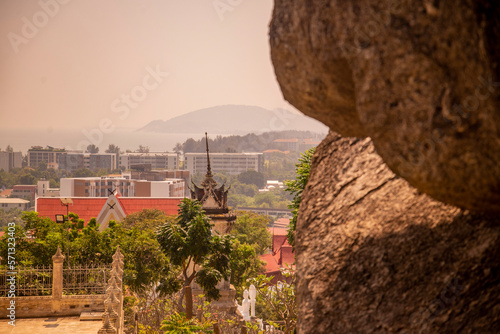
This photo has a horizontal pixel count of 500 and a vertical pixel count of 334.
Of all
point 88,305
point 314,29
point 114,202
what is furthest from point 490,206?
point 114,202

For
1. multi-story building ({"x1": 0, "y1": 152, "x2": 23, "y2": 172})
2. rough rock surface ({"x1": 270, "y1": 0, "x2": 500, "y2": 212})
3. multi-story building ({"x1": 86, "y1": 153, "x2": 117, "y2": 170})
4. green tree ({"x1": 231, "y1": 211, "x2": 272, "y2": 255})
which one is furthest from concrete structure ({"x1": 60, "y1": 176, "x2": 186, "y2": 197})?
rough rock surface ({"x1": 270, "y1": 0, "x2": 500, "y2": 212})

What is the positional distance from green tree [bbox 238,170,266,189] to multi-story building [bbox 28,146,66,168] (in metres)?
53.7

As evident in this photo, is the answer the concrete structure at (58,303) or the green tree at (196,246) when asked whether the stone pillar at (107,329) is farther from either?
the concrete structure at (58,303)

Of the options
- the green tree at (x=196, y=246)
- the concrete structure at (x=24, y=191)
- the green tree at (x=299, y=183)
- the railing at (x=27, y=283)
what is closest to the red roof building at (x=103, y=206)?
the railing at (x=27, y=283)

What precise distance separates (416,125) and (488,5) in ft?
3.49

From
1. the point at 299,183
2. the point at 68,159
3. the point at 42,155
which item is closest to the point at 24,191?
the point at 42,155

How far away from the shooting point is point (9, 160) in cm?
15388

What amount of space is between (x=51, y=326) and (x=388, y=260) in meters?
15.2

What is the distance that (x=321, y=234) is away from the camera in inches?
301

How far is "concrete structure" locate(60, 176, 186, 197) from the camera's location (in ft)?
352

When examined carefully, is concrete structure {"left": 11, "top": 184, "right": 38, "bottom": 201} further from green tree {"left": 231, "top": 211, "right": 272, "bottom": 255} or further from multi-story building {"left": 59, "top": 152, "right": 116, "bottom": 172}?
green tree {"left": 231, "top": 211, "right": 272, "bottom": 255}

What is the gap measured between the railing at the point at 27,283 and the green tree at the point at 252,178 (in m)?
165

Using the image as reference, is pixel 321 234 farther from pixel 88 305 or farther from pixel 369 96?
pixel 88 305

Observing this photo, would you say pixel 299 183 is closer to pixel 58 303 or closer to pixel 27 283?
pixel 58 303
